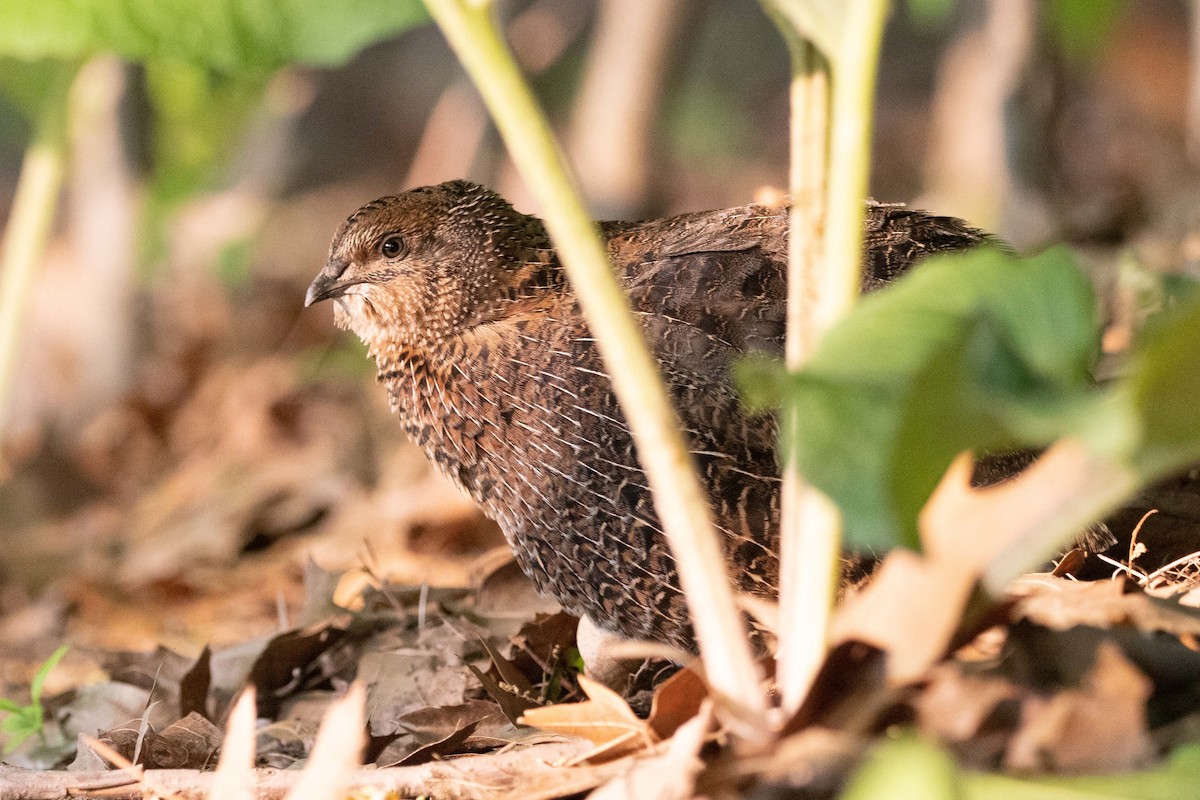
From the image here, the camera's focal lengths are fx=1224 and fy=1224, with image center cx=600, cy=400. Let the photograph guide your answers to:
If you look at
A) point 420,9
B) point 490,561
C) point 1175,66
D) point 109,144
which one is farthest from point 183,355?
point 1175,66

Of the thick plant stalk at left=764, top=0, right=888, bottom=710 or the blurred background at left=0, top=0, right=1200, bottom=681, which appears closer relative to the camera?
the thick plant stalk at left=764, top=0, right=888, bottom=710

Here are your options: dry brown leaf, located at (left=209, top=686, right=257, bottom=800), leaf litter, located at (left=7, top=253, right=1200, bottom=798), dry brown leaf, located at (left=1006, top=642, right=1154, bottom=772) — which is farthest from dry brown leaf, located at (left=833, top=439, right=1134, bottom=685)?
dry brown leaf, located at (left=209, top=686, right=257, bottom=800)

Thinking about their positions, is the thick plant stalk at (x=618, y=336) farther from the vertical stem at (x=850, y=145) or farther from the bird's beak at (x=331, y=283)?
the bird's beak at (x=331, y=283)

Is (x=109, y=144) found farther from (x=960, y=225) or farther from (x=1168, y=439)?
(x=1168, y=439)

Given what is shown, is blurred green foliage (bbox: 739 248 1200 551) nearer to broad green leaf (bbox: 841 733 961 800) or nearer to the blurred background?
broad green leaf (bbox: 841 733 961 800)

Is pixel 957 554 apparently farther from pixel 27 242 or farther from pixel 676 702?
pixel 27 242

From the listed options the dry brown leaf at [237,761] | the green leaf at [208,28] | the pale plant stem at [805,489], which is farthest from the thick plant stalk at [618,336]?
the green leaf at [208,28]
